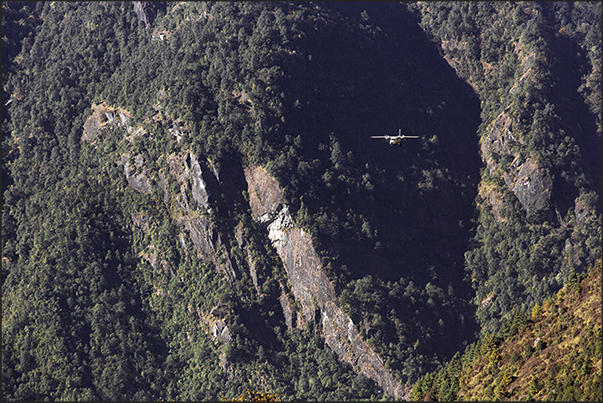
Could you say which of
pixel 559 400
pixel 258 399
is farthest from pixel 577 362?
pixel 258 399

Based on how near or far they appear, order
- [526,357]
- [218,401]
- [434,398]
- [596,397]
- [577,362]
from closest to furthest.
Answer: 1. [596,397]
2. [577,362]
3. [526,357]
4. [434,398]
5. [218,401]

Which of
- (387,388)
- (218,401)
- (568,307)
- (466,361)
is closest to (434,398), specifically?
(466,361)

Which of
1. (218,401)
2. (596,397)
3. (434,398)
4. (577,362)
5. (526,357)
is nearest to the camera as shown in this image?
(596,397)

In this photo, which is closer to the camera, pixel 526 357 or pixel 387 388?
pixel 526 357

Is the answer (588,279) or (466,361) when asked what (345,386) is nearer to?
(466,361)

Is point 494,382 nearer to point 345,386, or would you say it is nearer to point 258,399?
point 258,399

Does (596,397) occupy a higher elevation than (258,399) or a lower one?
lower
